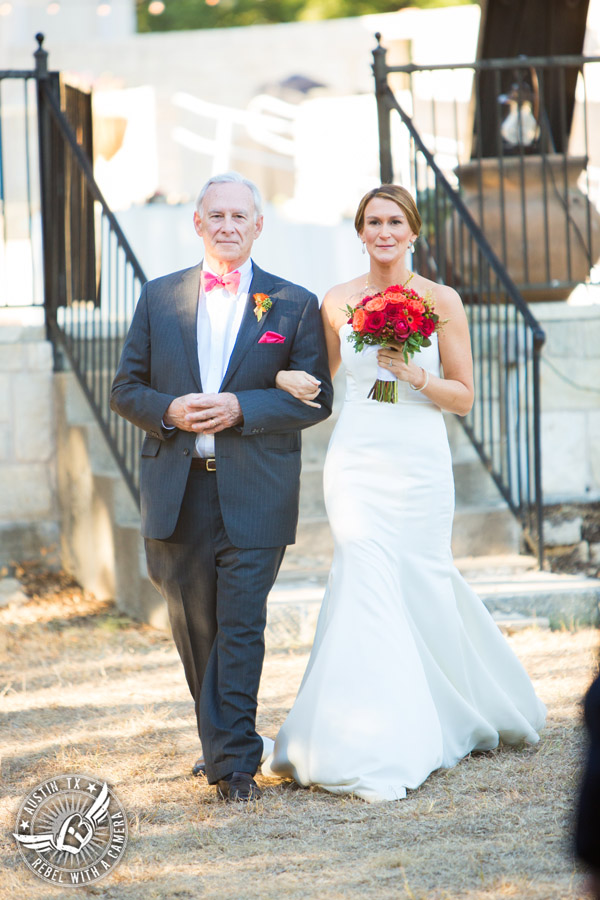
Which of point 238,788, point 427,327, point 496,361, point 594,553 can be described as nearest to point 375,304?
point 427,327

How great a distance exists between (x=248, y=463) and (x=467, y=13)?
43.5ft

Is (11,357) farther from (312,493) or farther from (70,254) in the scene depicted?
(312,493)

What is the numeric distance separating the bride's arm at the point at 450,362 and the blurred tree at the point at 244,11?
22.7 meters

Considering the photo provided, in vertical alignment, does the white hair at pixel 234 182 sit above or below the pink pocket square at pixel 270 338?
Answer: above

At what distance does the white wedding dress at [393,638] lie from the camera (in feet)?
12.3

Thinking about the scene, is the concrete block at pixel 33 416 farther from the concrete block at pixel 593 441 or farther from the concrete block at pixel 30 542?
the concrete block at pixel 593 441

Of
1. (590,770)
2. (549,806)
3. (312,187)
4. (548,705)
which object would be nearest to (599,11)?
(312,187)

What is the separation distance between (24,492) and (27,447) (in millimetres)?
311

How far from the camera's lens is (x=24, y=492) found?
7.39 m

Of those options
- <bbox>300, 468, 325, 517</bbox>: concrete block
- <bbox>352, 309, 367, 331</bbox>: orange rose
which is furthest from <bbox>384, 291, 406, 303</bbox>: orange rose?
<bbox>300, 468, 325, 517</bbox>: concrete block

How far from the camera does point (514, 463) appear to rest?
7.08 meters

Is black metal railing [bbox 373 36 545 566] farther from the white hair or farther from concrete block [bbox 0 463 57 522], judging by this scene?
concrete block [bbox 0 463 57 522]

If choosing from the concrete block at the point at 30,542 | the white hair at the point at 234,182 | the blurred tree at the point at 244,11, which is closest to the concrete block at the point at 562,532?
the concrete block at the point at 30,542

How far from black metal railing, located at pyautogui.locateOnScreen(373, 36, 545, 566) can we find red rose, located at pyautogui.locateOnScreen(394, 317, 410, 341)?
98.2 inches
